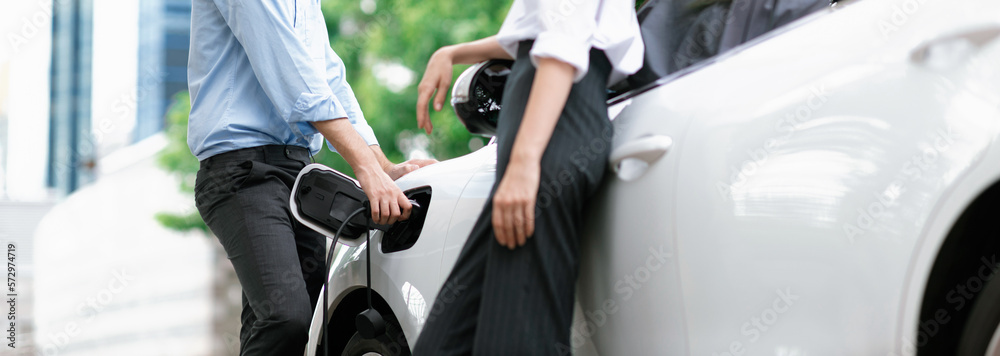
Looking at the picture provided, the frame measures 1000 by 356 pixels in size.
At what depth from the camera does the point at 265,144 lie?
86.1 inches

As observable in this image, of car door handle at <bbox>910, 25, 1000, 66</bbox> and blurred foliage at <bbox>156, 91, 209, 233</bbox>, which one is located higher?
car door handle at <bbox>910, 25, 1000, 66</bbox>

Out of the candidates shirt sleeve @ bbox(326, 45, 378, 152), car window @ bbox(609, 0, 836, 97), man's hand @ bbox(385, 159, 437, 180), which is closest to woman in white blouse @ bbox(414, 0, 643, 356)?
car window @ bbox(609, 0, 836, 97)

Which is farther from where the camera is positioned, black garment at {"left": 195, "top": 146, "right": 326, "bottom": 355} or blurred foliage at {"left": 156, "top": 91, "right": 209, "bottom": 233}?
blurred foliage at {"left": 156, "top": 91, "right": 209, "bottom": 233}

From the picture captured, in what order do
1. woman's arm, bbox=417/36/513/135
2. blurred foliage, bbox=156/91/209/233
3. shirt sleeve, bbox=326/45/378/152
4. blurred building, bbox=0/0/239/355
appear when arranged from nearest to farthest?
woman's arm, bbox=417/36/513/135, shirt sleeve, bbox=326/45/378/152, blurred building, bbox=0/0/239/355, blurred foliage, bbox=156/91/209/233

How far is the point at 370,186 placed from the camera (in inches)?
74.2

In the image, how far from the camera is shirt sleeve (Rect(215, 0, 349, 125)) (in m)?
2.02

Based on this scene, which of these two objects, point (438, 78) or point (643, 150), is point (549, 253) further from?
point (438, 78)

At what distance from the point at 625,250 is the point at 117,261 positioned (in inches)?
552

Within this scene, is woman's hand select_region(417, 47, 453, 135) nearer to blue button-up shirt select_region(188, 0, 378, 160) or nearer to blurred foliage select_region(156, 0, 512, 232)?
blue button-up shirt select_region(188, 0, 378, 160)

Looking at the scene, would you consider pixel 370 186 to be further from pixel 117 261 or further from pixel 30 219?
pixel 117 261

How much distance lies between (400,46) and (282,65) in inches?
322

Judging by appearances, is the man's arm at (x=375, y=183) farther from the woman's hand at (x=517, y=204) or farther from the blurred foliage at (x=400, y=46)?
the blurred foliage at (x=400, y=46)

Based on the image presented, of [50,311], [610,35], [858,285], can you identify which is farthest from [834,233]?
[50,311]

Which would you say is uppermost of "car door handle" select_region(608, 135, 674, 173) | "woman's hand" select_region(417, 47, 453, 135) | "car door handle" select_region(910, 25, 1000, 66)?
"car door handle" select_region(910, 25, 1000, 66)
